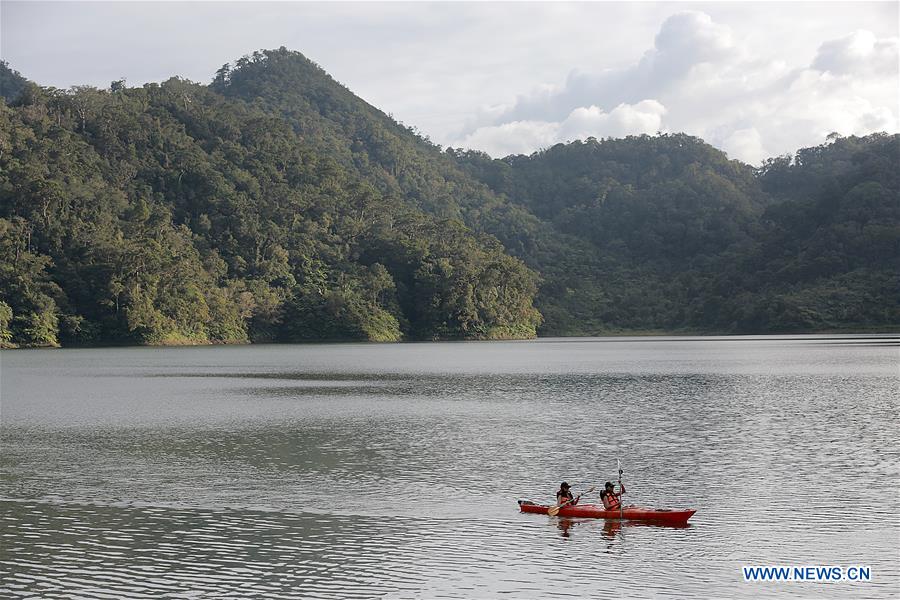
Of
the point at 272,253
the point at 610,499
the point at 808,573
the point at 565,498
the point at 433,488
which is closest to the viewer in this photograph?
the point at 808,573

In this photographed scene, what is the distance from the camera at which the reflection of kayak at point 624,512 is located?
21.4m

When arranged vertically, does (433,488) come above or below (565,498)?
below

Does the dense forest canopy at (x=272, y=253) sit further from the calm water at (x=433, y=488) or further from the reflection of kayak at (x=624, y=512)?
the reflection of kayak at (x=624, y=512)

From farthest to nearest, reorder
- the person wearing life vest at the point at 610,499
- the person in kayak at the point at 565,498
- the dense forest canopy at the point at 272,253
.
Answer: the dense forest canopy at the point at 272,253 < the person in kayak at the point at 565,498 < the person wearing life vest at the point at 610,499

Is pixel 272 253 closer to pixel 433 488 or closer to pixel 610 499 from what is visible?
pixel 433 488

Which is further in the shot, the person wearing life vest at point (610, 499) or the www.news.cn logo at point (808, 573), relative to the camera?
the person wearing life vest at point (610, 499)

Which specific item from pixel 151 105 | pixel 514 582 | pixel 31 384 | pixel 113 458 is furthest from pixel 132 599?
pixel 151 105

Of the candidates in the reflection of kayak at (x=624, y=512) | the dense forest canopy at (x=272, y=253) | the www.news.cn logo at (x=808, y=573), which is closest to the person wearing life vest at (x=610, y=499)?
the reflection of kayak at (x=624, y=512)

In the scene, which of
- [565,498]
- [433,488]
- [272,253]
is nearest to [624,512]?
[565,498]

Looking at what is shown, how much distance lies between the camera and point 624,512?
22047mm

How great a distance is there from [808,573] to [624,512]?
510cm

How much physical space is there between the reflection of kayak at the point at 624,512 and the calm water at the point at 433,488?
27cm

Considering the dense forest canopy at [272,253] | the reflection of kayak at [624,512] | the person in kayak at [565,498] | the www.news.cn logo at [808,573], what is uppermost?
the dense forest canopy at [272,253]

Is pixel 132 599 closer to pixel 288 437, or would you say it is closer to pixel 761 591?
pixel 761 591
